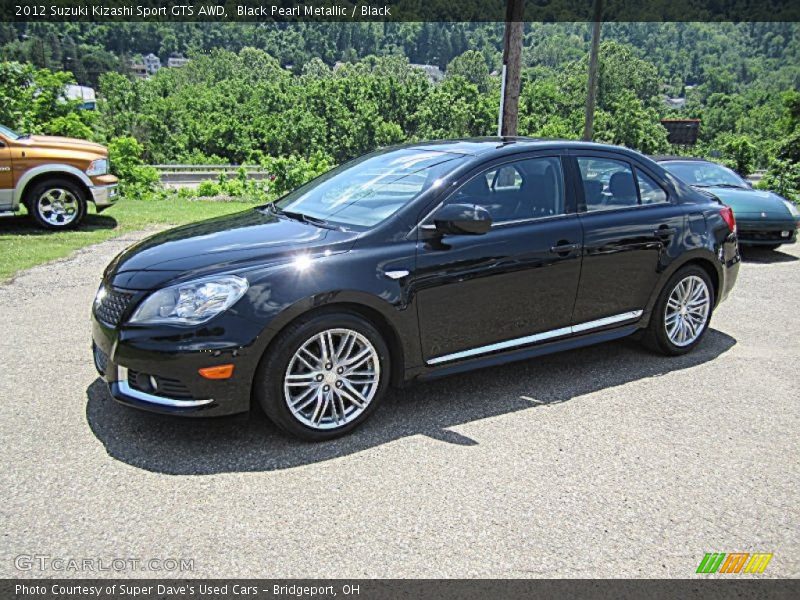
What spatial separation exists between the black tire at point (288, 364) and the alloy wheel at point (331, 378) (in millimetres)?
23

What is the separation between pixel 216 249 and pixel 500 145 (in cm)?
204

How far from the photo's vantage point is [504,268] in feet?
13.9

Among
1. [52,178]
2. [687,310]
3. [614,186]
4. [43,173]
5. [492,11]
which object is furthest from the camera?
[492,11]

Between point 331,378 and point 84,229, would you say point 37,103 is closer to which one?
point 84,229

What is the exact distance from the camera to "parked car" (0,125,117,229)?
9.64 metres

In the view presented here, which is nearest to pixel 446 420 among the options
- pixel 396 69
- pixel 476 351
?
pixel 476 351

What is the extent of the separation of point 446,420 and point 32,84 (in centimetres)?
1849

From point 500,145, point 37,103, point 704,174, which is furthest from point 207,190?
point 500,145

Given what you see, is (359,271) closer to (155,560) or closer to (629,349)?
(155,560)

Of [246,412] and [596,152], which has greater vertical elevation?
[596,152]

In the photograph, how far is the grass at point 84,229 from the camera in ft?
27.6

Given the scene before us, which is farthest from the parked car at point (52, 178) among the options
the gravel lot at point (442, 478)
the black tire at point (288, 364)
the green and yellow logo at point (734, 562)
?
the green and yellow logo at point (734, 562)

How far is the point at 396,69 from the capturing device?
113 m

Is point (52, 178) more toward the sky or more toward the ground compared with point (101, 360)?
more toward the sky
